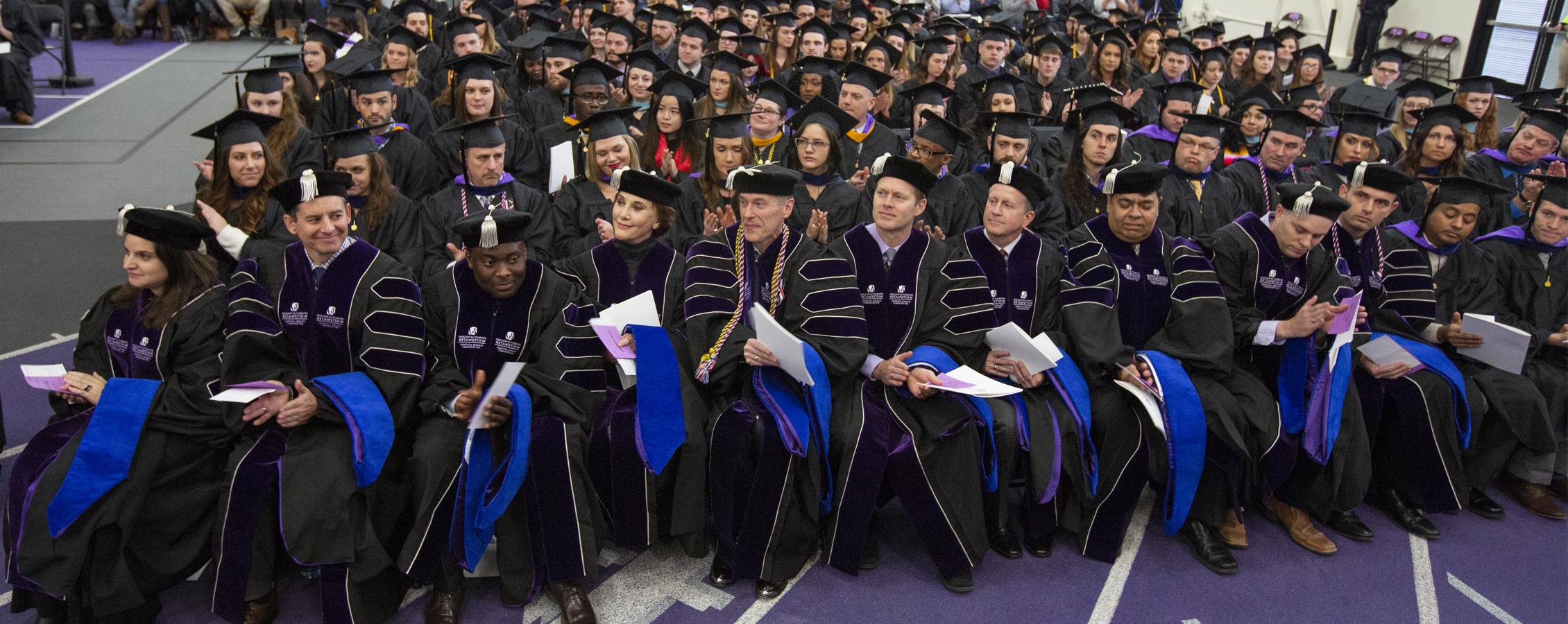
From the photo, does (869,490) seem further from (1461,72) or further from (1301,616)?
(1461,72)

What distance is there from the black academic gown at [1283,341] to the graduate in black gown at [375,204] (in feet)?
10.7

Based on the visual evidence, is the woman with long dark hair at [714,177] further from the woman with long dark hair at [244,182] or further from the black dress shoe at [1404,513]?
the black dress shoe at [1404,513]

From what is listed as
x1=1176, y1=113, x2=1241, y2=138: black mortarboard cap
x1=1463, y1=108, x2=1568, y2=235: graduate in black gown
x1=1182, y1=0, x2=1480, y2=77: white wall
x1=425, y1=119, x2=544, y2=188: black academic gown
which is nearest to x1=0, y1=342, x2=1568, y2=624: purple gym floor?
x1=1176, y1=113, x2=1241, y2=138: black mortarboard cap

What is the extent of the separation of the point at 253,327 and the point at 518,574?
3.53ft

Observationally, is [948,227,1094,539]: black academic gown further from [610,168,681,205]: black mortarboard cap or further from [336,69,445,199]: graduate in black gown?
[336,69,445,199]: graduate in black gown

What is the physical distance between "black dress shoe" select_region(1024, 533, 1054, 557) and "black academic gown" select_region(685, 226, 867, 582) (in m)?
0.76

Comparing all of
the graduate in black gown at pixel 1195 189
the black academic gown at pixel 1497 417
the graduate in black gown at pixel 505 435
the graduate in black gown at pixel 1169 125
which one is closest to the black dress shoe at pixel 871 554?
the graduate in black gown at pixel 505 435

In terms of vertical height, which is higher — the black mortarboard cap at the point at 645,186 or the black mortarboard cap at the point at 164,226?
the black mortarboard cap at the point at 645,186

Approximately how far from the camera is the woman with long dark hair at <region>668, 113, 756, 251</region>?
4637 mm

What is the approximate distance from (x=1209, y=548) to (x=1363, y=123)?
11.3 ft

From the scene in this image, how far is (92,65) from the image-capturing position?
10953 mm

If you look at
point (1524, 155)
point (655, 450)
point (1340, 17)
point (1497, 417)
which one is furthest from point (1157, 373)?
point (1340, 17)

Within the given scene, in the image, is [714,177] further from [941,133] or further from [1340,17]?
[1340,17]

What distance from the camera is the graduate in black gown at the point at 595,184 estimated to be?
4543mm
